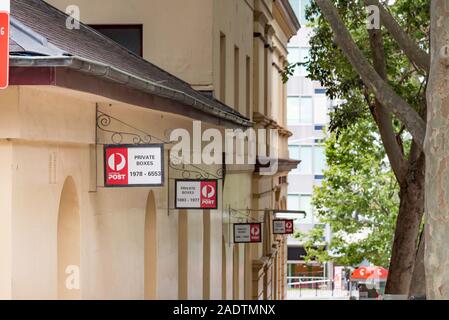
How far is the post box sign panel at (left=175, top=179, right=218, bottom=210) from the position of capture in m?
17.4

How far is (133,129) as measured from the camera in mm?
14070

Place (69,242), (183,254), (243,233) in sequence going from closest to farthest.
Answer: (69,242)
(183,254)
(243,233)

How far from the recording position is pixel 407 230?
2283 centimetres

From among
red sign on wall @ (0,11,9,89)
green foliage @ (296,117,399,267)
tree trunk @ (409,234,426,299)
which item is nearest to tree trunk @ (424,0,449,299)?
red sign on wall @ (0,11,9,89)

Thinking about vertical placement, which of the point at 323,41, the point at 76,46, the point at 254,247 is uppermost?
the point at 323,41

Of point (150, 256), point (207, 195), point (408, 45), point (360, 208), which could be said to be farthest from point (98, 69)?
point (360, 208)

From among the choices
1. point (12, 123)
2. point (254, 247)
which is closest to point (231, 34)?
point (254, 247)

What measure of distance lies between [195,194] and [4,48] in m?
9.54

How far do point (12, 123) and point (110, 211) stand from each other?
3780 millimetres

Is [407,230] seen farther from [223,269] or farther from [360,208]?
[360,208]

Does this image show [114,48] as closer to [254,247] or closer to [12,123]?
[12,123]

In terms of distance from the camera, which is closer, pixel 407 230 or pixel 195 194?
pixel 195 194

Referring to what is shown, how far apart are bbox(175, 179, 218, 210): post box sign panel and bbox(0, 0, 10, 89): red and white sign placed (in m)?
9.10

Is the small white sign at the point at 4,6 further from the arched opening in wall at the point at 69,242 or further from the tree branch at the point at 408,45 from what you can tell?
the tree branch at the point at 408,45
